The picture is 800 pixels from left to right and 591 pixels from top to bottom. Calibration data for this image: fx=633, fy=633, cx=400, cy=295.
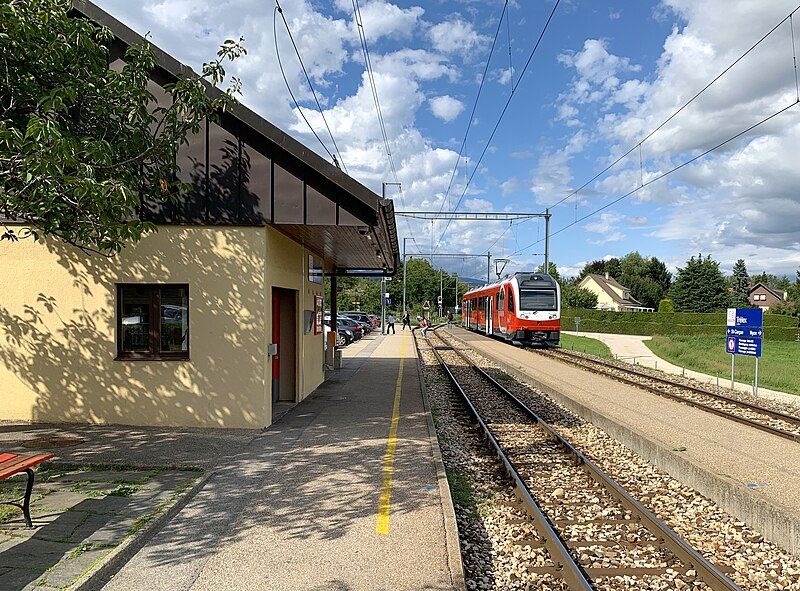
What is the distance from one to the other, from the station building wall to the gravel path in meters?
3.48

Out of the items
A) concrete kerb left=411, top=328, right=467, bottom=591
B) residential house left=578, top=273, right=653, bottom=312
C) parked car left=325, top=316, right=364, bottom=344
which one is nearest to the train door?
parked car left=325, top=316, right=364, bottom=344

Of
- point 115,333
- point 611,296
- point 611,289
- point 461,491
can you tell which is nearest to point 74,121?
point 115,333

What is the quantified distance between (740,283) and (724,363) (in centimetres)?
8456

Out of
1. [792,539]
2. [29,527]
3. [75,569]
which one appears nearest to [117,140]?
[29,527]

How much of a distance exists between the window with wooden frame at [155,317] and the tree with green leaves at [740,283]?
99461mm

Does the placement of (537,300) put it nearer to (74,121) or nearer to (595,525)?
(595,525)

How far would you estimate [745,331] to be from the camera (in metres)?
15.9

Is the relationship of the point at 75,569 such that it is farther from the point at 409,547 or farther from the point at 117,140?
the point at 117,140

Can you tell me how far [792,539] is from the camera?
5703 millimetres

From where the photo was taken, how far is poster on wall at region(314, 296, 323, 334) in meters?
14.0

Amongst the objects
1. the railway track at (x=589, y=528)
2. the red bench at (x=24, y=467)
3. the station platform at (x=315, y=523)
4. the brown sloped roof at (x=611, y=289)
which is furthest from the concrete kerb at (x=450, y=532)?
the brown sloped roof at (x=611, y=289)

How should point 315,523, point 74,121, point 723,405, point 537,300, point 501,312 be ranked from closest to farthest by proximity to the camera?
point 315,523 < point 74,121 < point 723,405 < point 537,300 < point 501,312

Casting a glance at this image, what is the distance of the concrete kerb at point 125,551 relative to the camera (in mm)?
4301

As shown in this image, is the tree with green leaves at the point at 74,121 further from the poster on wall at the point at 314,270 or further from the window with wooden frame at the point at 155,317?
the poster on wall at the point at 314,270
